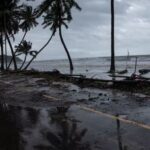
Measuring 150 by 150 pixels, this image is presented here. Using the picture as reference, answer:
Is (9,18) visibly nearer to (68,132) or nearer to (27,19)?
(27,19)

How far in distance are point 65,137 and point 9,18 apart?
5300 cm

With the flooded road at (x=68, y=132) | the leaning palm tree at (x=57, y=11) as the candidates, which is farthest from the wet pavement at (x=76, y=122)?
the leaning palm tree at (x=57, y=11)

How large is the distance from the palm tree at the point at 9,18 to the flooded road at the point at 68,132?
151 ft

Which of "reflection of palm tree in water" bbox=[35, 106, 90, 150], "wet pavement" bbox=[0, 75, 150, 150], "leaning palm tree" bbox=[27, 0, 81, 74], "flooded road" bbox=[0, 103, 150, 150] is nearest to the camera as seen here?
"reflection of palm tree in water" bbox=[35, 106, 90, 150]

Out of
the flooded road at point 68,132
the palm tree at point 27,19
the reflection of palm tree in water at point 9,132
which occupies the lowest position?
the reflection of palm tree in water at point 9,132

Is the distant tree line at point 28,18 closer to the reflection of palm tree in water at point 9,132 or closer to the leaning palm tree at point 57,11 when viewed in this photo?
the leaning palm tree at point 57,11

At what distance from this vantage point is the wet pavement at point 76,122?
26.2ft

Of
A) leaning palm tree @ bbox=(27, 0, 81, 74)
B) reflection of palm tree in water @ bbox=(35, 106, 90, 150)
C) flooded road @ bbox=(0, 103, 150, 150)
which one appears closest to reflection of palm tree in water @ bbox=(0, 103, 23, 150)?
flooded road @ bbox=(0, 103, 150, 150)

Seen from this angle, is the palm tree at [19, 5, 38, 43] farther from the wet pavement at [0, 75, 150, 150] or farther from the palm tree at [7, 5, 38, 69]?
the wet pavement at [0, 75, 150, 150]

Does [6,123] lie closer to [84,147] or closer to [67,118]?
[67,118]

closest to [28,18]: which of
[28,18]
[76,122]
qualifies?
[28,18]

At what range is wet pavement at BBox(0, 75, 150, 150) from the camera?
26.2ft

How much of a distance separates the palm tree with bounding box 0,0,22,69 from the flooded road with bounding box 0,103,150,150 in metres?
45.9

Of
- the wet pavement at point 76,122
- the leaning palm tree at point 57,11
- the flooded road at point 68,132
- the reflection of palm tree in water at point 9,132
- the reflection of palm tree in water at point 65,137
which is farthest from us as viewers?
the leaning palm tree at point 57,11
